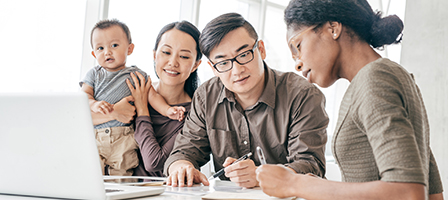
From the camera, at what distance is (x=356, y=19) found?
1.07 metres

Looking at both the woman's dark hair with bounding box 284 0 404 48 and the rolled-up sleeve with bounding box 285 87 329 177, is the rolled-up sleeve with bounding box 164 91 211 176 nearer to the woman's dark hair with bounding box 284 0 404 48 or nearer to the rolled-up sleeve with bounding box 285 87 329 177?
the rolled-up sleeve with bounding box 285 87 329 177

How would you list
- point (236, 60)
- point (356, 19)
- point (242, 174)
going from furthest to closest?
point (236, 60), point (242, 174), point (356, 19)

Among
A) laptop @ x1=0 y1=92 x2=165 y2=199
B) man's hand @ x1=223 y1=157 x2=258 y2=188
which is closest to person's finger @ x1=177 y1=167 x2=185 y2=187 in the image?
man's hand @ x1=223 y1=157 x2=258 y2=188

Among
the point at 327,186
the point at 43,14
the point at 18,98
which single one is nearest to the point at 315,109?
the point at 327,186

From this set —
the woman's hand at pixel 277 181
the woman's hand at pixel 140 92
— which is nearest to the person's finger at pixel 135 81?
the woman's hand at pixel 140 92

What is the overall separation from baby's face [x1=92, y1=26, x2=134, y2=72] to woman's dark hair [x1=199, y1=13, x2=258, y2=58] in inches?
29.6

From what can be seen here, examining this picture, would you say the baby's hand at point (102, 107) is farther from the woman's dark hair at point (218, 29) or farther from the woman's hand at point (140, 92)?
the woman's dark hair at point (218, 29)

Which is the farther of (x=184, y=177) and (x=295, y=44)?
(x=184, y=177)

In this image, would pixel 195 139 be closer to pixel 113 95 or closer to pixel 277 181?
pixel 113 95

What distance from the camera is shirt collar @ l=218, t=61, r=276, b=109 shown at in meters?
1.77

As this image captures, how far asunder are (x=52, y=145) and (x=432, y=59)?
355 centimetres

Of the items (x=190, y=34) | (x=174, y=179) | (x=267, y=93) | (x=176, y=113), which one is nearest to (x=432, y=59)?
(x=267, y=93)

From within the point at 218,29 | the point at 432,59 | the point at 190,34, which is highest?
the point at 432,59

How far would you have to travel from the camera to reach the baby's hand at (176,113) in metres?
2.06
